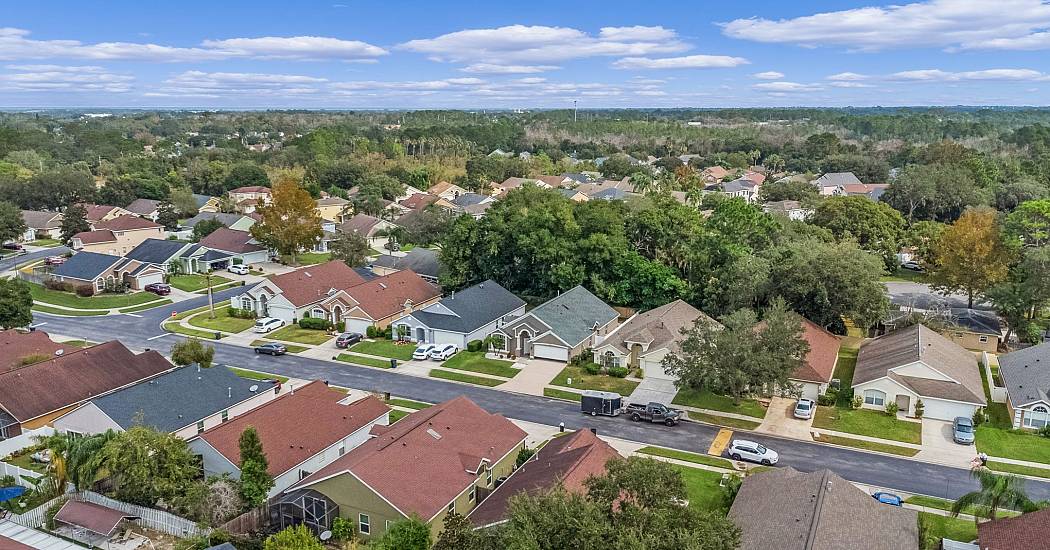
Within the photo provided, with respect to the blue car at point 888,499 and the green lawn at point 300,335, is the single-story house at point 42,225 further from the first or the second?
the blue car at point 888,499

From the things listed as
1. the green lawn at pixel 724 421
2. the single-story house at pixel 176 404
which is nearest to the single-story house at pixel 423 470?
the single-story house at pixel 176 404

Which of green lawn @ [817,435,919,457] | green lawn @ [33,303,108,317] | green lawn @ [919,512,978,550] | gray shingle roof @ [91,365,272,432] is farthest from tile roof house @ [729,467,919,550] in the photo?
green lawn @ [33,303,108,317]

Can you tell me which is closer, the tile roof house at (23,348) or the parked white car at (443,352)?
the tile roof house at (23,348)

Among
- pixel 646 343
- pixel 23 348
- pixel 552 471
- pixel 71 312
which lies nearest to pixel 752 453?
pixel 552 471

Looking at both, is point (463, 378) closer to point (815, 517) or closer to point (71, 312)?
point (815, 517)

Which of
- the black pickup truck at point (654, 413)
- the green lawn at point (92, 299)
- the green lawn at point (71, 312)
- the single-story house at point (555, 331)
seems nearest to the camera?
the black pickup truck at point (654, 413)

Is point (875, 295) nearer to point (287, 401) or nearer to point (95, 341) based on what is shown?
point (287, 401)

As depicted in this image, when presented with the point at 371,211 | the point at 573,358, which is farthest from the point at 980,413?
the point at 371,211

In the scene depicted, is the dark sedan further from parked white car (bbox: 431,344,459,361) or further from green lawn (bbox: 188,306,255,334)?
parked white car (bbox: 431,344,459,361)
